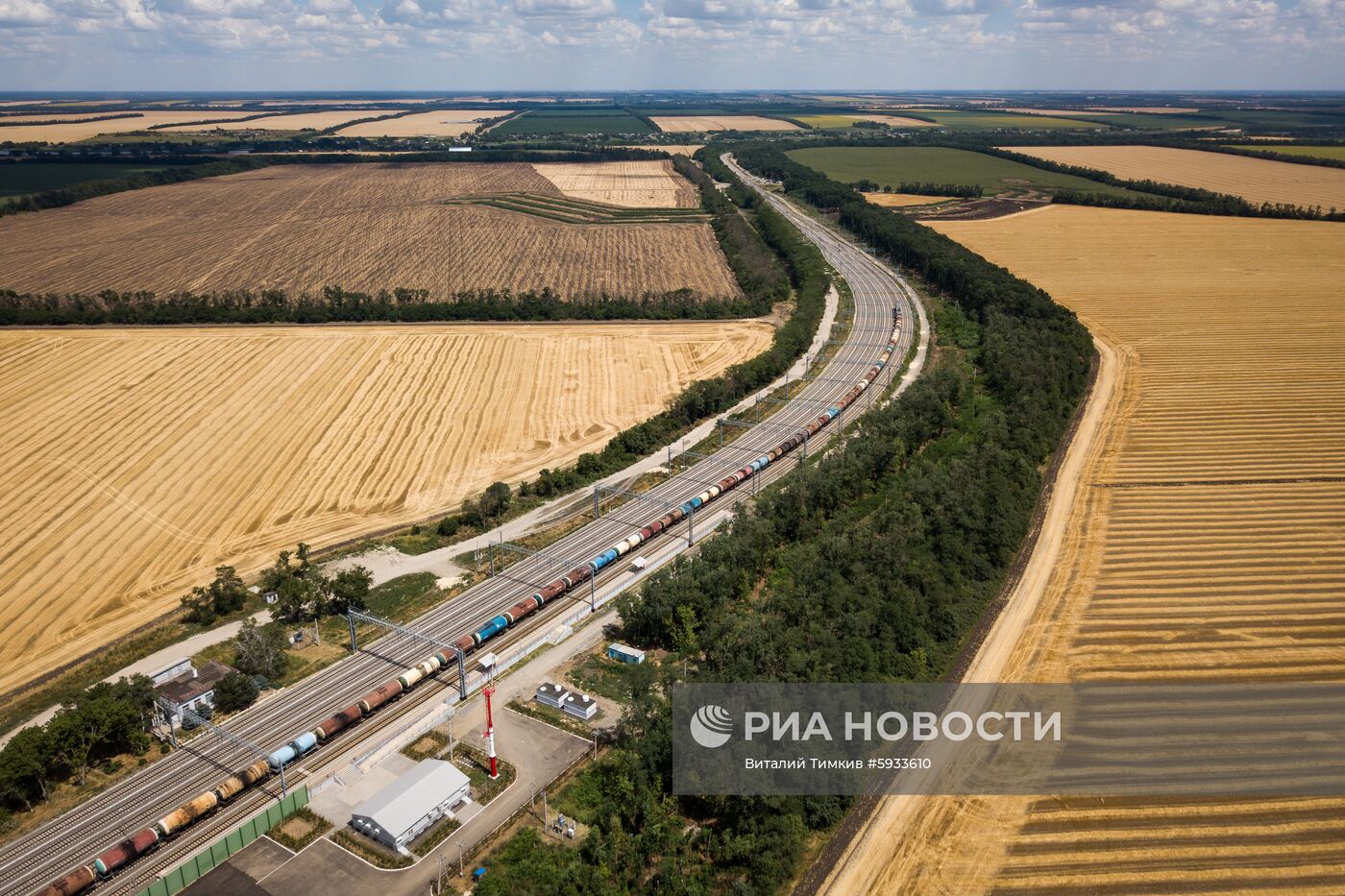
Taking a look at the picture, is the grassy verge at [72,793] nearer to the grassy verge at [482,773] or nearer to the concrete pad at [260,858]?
the concrete pad at [260,858]

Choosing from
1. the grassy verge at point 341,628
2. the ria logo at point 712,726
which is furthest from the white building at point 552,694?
the grassy verge at point 341,628

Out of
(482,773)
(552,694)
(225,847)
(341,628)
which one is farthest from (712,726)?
(341,628)

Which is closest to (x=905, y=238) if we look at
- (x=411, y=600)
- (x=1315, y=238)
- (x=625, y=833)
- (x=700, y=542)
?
(x=1315, y=238)

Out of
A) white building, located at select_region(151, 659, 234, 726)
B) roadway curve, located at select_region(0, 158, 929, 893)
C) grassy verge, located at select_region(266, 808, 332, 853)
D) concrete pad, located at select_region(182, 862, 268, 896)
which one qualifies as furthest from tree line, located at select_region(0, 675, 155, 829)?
concrete pad, located at select_region(182, 862, 268, 896)

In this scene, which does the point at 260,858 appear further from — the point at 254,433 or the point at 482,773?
the point at 254,433

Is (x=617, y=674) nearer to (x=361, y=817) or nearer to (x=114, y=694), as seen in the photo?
(x=361, y=817)

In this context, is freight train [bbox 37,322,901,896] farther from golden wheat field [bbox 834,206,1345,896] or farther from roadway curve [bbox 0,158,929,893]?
golden wheat field [bbox 834,206,1345,896]
